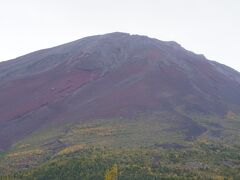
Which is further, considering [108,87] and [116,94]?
[108,87]

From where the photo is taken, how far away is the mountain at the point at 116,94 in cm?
6756

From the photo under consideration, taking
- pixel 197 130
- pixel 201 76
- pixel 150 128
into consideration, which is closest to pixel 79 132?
pixel 150 128

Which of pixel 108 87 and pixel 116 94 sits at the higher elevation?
pixel 108 87

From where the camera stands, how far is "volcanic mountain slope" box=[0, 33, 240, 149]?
74812 millimetres

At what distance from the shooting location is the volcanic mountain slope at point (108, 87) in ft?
245

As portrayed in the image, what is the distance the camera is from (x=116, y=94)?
270 ft

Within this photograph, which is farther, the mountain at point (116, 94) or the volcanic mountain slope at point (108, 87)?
the volcanic mountain slope at point (108, 87)

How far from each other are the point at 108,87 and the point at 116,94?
11.8 ft

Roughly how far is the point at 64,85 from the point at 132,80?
13133 millimetres

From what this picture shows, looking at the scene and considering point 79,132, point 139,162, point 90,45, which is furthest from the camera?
point 90,45

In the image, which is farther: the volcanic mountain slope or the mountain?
the volcanic mountain slope

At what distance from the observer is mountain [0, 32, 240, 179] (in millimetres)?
67562

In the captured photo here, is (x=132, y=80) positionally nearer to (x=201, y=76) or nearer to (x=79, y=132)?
(x=201, y=76)

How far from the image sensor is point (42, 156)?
5316 centimetres
